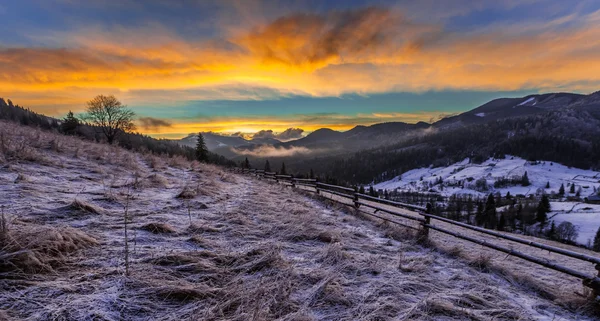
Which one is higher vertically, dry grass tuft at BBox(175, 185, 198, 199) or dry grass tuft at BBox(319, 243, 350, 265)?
dry grass tuft at BBox(175, 185, 198, 199)

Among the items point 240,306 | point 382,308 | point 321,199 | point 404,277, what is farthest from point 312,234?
point 321,199

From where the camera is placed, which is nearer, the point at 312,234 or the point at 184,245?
the point at 184,245

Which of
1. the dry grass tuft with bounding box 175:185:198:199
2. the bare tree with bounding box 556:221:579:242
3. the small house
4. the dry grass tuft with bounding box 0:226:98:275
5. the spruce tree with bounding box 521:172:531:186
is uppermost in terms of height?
the dry grass tuft with bounding box 0:226:98:275

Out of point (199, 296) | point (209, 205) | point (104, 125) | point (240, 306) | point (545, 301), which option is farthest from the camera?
point (104, 125)

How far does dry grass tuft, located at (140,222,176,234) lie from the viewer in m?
4.50

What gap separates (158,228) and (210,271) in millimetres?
1796

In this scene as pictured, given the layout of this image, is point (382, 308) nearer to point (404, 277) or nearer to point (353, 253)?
point (404, 277)

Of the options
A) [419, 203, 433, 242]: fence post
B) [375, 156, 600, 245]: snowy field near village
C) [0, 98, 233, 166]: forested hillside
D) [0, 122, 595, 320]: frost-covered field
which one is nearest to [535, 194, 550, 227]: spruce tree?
[375, 156, 600, 245]: snowy field near village

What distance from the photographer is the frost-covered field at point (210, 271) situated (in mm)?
2549

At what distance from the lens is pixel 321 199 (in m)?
14.0

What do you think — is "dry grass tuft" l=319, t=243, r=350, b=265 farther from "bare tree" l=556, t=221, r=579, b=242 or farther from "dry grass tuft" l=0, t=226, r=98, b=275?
"bare tree" l=556, t=221, r=579, b=242

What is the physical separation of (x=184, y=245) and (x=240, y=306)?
1938 millimetres

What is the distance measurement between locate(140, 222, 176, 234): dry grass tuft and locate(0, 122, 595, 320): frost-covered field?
0.08 feet

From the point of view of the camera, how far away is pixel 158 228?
4559 millimetres
